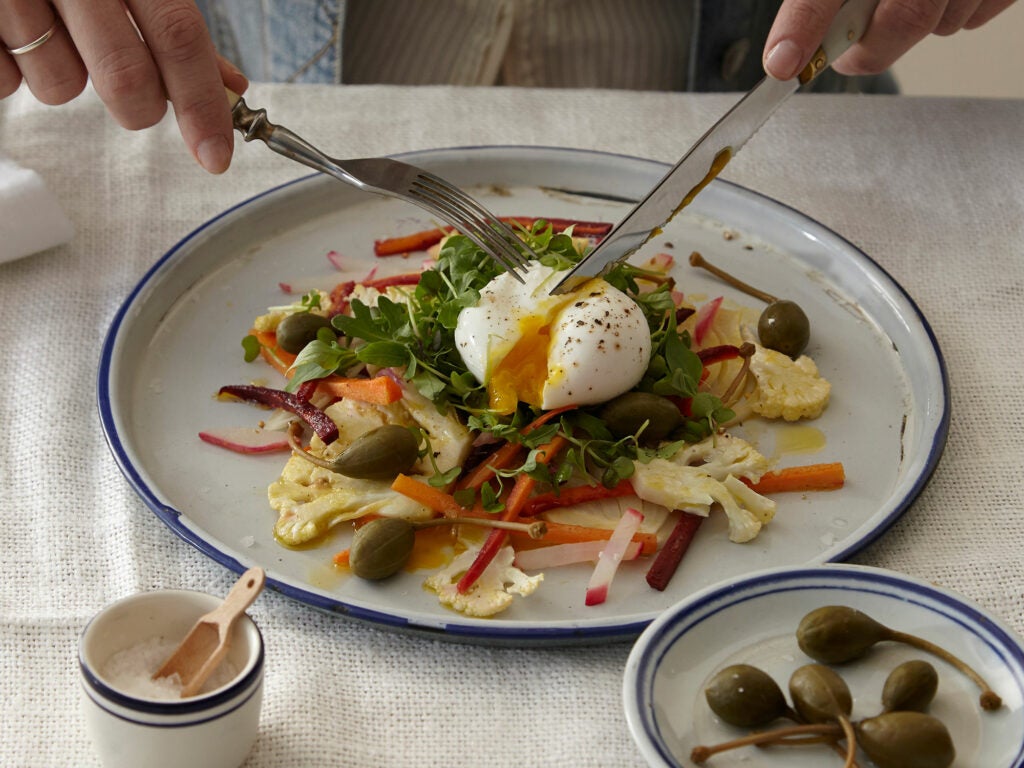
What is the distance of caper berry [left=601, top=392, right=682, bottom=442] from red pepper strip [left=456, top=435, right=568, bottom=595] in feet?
0.41

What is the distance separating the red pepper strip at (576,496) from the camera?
7.97 ft

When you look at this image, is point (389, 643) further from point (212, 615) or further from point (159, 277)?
point (159, 277)

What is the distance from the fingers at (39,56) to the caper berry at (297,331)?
28.4 inches

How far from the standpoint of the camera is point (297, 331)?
2.84 metres

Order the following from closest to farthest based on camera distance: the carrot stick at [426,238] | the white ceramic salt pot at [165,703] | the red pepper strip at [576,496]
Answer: the white ceramic salt pot at [165,703] < the red pepper strip at [576,496] < the carrot stick at [426,238]

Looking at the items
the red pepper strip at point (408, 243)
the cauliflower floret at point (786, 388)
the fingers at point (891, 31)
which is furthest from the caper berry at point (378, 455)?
the fingers at point (891, 31)

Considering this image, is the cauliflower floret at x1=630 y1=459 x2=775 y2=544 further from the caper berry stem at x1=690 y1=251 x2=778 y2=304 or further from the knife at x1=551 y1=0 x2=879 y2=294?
the caper berry stem at x1=690 y1=251 x2=778 y2=304

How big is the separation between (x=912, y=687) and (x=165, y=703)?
1.13 meters

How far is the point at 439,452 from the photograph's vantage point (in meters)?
2.50

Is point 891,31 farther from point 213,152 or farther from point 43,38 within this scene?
point 43,38

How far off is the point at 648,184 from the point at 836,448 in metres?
1.20

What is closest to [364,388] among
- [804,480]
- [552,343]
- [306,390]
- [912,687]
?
[306,390]

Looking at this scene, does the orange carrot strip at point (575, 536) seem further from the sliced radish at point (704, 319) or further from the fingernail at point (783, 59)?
the fingernail at point (783, 59)

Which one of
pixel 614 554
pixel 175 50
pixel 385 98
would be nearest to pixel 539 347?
pixel 614 554
